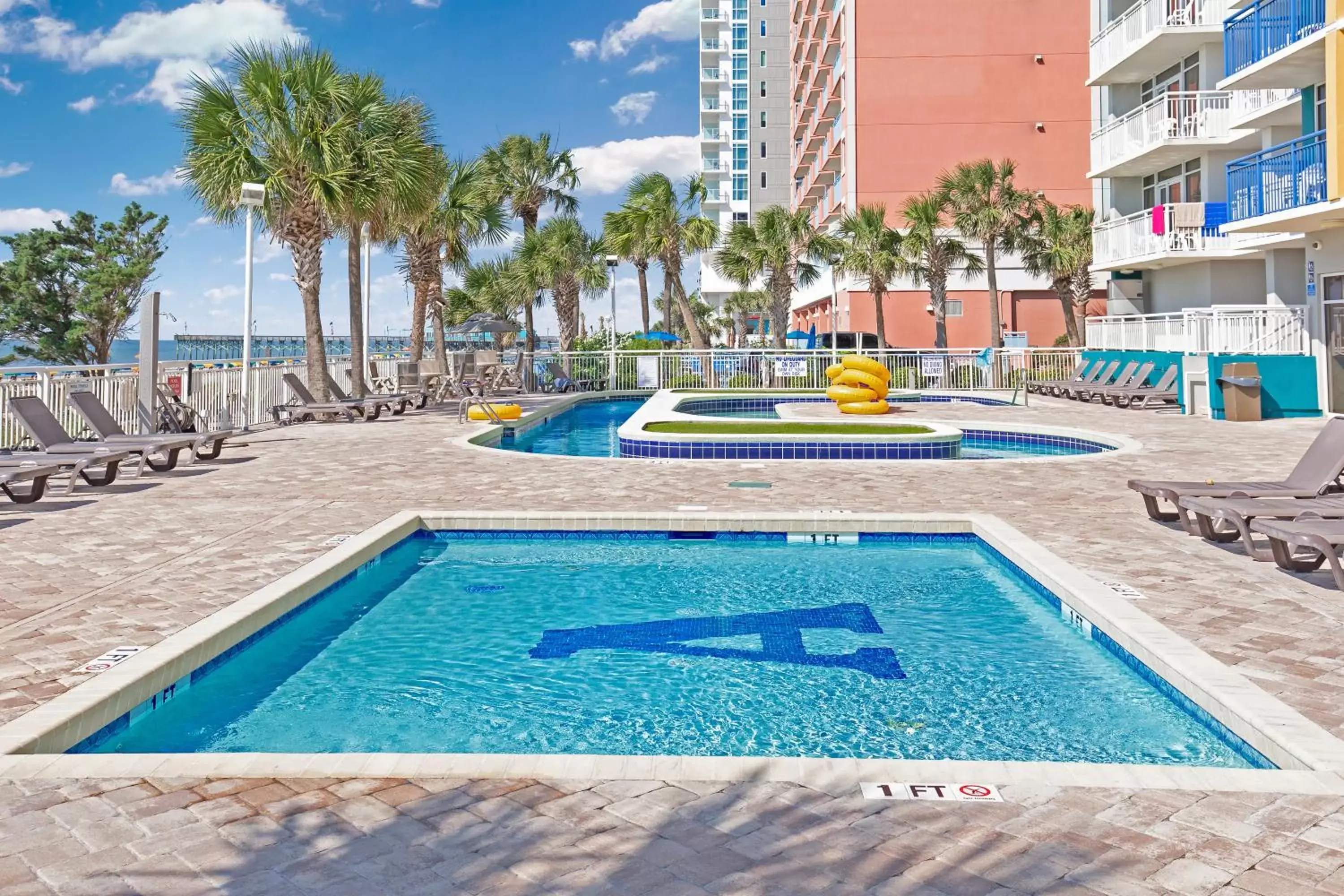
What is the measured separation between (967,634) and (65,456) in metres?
9.96

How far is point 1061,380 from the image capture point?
29.7m

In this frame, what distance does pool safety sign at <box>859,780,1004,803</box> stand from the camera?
388 centimetres

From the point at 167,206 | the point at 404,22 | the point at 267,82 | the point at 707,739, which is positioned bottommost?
the point at 707,739

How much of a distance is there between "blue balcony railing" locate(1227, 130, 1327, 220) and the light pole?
50.5ft

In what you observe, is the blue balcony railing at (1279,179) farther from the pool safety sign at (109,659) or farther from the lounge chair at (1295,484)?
the pool safety sign at (109,659)

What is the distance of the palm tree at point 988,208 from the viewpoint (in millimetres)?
36969

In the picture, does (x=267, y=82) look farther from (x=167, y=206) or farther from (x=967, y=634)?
(x=167, y=206)

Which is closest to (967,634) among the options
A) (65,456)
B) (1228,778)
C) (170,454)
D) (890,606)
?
(890,606)

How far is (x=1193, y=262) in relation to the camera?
97.9 ft

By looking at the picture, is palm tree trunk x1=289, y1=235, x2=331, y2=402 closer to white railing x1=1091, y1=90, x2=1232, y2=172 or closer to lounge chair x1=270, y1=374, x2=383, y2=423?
lounge chair x1=270, y1=374, x2=383, y2=423

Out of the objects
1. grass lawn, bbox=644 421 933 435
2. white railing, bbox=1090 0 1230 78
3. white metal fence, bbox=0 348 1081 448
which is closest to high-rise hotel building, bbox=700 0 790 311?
white metal fence, bbox=0 348 1081 448

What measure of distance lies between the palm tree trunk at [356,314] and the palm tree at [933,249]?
19563 millimetres

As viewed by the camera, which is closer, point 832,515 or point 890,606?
point 890,606

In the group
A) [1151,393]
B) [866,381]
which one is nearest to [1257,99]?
[1151,393]
